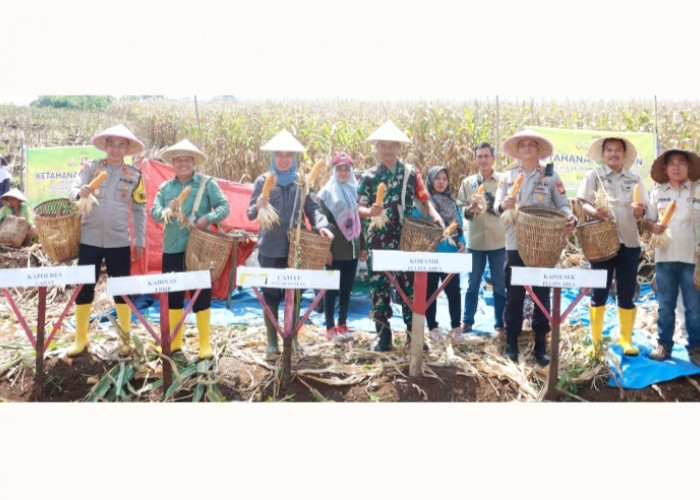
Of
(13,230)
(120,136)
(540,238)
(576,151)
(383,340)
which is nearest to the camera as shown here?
(540,238)

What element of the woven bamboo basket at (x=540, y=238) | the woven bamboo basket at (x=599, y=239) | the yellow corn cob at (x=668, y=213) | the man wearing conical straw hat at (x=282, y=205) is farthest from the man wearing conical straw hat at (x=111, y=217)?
the yellow corn cob at (x=668, y=213)

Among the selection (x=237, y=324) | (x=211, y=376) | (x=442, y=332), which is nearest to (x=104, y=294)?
(x=237, y=324)

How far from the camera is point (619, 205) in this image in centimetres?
469

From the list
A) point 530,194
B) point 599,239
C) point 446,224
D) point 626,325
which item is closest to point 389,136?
point 446,224

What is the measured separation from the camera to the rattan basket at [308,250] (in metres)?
4.37

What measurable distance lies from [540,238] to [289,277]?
1931 mm

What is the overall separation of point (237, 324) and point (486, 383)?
8.79 feet

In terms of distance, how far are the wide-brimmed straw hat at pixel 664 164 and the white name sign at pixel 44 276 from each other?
4.71 metres

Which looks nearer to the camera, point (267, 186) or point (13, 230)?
point (267, 186)

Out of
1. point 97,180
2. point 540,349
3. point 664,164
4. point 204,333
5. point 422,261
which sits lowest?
point 540,349

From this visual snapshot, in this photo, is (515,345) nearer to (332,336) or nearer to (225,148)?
(332,336)

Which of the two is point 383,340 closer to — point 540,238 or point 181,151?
point 540,238

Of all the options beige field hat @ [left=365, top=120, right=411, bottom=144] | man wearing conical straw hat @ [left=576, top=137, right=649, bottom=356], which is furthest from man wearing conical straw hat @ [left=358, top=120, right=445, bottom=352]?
man wearing conical straw hat @ [left=576, top=137, right=649, bottom=356]

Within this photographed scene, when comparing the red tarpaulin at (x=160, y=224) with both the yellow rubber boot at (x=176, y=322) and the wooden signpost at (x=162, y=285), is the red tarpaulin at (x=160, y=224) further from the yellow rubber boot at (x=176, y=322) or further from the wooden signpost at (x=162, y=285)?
the wooden signpost at (x=162, y=285)
